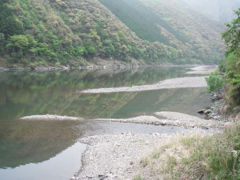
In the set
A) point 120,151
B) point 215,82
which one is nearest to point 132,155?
point 120,151

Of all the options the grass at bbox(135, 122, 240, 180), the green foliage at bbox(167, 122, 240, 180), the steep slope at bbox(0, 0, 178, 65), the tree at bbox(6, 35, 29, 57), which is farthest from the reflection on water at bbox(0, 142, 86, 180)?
the tree at bbox(6, 35, 29, 57)

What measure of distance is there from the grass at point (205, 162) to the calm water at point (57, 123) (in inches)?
195

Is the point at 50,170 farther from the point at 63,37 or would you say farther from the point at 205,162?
the point at 63,37

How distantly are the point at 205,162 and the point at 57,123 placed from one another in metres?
16.4

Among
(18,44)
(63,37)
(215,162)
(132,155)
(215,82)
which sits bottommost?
(18,44)

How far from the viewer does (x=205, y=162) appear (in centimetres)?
786

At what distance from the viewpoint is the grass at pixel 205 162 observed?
7.39m

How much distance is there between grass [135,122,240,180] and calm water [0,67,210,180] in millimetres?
4964

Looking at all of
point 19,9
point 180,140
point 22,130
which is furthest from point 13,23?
point 180,140

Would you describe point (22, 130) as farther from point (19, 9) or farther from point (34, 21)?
point (34, 21)

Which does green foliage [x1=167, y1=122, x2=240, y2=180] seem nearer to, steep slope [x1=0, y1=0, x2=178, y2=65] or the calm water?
the calm water

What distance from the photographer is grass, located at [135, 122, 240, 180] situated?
7.39 m

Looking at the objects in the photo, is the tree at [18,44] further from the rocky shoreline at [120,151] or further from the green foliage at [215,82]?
the rocky shoreline at [120,151]

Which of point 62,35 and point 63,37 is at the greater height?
point 62,35
